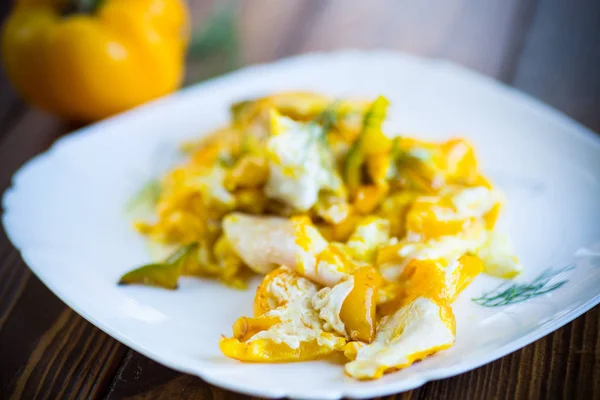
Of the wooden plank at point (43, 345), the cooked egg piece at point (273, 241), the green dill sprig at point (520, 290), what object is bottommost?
the wooden plank at point (43, 345)

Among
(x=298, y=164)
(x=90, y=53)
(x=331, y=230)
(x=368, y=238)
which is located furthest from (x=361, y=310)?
(x=90, y=53)

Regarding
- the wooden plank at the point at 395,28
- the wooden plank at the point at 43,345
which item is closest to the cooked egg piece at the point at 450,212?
the wooden plank at the point at 43,345

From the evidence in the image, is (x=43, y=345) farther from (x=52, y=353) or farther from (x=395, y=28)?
(x=395, y=28)

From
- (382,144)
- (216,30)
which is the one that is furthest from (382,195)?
(216,30)

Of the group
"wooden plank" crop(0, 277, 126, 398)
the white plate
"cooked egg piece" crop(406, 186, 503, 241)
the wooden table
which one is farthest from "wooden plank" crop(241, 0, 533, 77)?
"wooden plank" crop(0, 277, 126, 398)

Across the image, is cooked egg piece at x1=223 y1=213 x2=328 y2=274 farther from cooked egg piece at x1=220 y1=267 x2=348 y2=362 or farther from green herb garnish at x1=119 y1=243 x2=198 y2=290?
green herb garnish at x1=119 y1=243 x2=198 y2=290

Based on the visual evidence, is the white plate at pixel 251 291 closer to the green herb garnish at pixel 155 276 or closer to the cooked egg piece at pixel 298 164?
the green herb garnish at pixel 155 276
